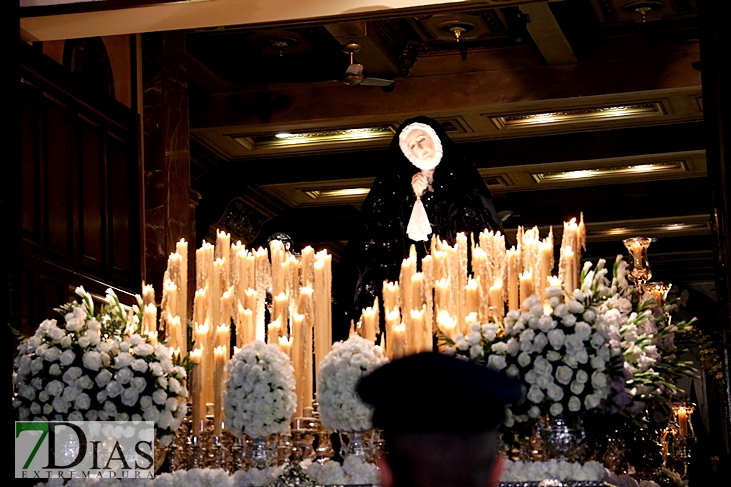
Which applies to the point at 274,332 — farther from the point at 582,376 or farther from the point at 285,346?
the point at 582,376

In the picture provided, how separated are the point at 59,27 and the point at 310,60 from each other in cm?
448

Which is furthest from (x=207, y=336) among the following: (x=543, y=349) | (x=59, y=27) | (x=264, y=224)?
(x=264, y=224)

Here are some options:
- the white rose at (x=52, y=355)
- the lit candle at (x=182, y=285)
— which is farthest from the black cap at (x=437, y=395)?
the lit candle at (x=182, y=285)

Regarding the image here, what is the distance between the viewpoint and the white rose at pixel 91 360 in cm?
383

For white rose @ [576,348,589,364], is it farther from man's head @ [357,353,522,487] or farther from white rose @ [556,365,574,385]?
man's head @ [357,353,522,487]

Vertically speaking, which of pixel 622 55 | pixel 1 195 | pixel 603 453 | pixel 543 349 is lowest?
pixel 603 453

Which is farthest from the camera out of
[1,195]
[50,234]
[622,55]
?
[622,55]

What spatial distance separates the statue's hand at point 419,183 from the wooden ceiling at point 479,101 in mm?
2317

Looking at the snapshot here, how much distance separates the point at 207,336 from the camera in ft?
13.4

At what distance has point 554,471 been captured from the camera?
3.43m

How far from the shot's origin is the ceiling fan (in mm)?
8324

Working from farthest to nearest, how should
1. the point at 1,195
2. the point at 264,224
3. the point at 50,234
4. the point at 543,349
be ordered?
1. the point at 264,224
2. the point at 50,234
3. the point at 1,195
4. the point at 543,349

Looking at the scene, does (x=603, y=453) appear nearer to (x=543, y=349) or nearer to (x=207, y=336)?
(x=543, y=349)

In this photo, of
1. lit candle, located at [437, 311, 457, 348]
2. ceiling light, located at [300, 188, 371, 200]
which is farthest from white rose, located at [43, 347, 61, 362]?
ceiling light, located at [300, 188, 371, 200]
